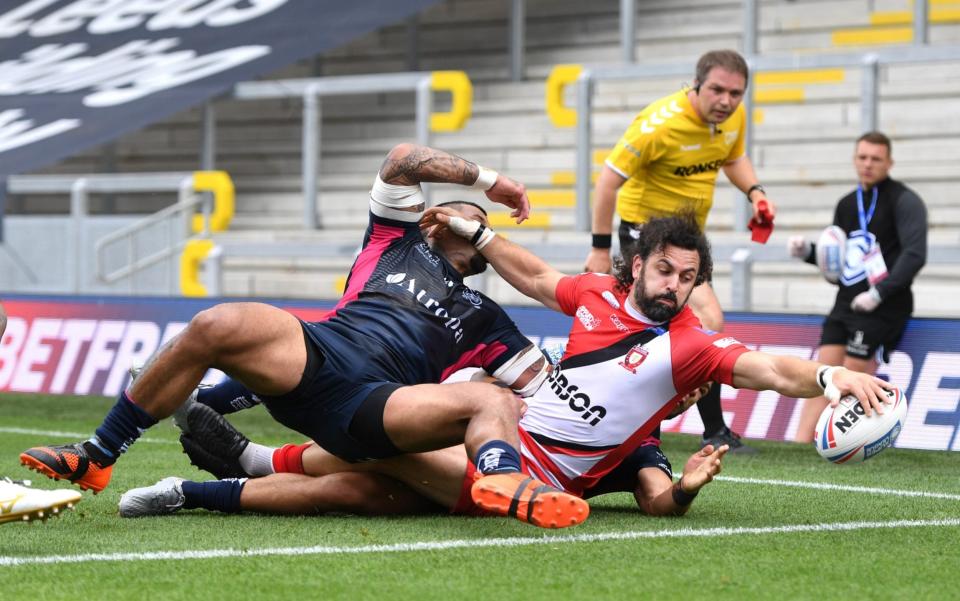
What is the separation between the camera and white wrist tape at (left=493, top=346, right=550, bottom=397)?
6422mm

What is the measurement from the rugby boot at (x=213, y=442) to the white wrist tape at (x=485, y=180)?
54.0 inches

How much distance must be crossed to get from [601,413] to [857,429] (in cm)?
102

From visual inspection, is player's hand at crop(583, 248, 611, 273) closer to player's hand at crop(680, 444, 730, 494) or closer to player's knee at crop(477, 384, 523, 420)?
player's hand at crop(680, 444, 730, 494)

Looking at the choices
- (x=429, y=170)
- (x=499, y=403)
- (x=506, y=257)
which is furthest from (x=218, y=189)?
(x=499, y=403)

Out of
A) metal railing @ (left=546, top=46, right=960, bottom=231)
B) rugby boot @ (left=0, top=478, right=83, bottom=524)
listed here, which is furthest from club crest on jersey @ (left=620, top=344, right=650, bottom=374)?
metal railing @ (left=546, top=46, right=960, bottom=231)

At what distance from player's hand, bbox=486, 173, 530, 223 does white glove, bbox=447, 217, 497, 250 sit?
0.14 meters

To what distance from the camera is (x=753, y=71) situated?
1234 centimetres

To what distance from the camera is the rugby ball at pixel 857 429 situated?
5.33 meters

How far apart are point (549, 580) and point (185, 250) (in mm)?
10925

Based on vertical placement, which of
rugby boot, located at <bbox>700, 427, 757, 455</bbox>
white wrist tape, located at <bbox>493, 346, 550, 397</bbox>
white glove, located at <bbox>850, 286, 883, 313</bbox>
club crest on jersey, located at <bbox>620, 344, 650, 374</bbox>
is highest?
club crest on jersey, located at <bbox>620, 344, 650, 374</bbox>

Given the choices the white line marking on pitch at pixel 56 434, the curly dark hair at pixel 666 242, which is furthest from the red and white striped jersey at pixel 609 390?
the white line marking on pitch at pixel 56 434

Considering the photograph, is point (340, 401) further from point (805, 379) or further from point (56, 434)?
point (56, 434)

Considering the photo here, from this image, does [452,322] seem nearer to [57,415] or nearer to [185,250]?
[57,415]

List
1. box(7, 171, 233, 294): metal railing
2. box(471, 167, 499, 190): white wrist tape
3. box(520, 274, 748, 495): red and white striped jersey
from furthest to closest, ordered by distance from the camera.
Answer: box(7, 171, 233, 294): metal railing < box(471, 167, 499, 190): white wrist tape < box(520, 274, 748, 495): red and white striped jersey
